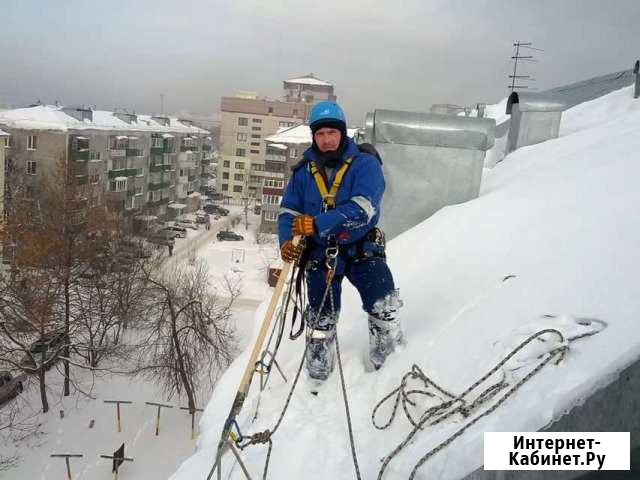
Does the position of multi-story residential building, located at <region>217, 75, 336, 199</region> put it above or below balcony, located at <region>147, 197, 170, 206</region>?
above

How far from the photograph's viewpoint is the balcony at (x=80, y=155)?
26000 mm

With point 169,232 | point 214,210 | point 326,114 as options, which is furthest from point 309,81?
point 326,114

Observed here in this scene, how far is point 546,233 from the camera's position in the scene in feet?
13.8

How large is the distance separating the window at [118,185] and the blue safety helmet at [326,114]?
2967 cm

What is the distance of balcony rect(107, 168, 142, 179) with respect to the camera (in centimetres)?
3001

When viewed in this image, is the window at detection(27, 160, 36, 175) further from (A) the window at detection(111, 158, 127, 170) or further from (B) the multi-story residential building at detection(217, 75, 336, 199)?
(B) the multi-story residential building at detection(217, 75, 336, 199)

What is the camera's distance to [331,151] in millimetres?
3422

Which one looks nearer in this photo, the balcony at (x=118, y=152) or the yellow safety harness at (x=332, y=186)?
the yellow safety harness at (x=332, y=186)

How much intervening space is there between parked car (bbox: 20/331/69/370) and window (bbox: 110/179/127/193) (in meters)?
14.0

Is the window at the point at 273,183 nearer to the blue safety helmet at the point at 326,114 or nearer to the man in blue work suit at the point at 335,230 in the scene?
the man in blue work suit at the point at 335,230

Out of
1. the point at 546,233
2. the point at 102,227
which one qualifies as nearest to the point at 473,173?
the point at 546,233

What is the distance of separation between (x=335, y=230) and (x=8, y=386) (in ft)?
53.0

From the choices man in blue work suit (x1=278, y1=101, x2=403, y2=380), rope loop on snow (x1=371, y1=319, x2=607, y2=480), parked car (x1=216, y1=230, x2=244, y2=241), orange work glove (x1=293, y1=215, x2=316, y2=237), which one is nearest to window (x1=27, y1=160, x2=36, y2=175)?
parked car (x1=216, y1=230, x2=244, y2=241)

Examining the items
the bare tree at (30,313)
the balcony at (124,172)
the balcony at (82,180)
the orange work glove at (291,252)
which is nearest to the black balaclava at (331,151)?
the orange work glove at (291,252)
